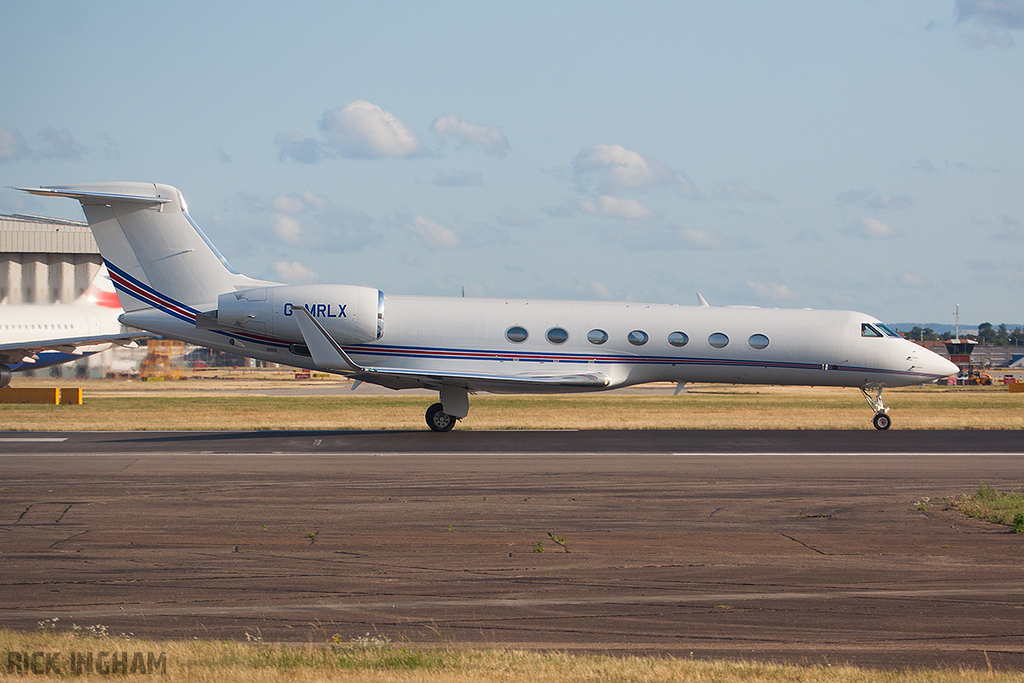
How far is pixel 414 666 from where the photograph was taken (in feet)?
19.5

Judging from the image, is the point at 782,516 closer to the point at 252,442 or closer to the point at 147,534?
the point at 147,534

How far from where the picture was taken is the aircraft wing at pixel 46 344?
45062mm

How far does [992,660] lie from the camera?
248 inches

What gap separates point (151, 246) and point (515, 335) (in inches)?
370

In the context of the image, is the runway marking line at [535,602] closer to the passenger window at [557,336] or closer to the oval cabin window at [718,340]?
the passenger window at [557,336]

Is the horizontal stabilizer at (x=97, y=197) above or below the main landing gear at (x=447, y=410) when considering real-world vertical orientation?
above

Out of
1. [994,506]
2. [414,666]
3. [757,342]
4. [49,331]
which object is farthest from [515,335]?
[49,331]

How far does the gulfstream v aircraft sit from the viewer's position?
73.4ft

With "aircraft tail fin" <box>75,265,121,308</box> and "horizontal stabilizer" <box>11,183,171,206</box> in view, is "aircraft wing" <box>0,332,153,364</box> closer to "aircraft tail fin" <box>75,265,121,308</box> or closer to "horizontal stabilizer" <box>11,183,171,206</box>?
"aircraft tail fin" <box>75,265,121,308</box>

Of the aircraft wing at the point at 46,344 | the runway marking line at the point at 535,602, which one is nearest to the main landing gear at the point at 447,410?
the runway marking line at the point at 535,602

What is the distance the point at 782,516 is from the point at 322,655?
7.37m

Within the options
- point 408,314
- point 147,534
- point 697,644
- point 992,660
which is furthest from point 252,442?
point 992,660

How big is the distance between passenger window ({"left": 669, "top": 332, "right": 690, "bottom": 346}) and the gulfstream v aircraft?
1.0 inches

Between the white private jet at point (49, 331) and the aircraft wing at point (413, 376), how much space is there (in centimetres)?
2661
